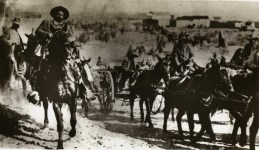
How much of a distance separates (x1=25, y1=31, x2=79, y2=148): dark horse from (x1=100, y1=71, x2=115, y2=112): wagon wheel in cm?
41

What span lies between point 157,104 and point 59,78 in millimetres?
1523

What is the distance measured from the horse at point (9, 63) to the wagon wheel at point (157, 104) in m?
2.09

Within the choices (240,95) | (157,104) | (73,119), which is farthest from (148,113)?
(240,95)

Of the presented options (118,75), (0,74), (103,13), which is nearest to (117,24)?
(103,13)

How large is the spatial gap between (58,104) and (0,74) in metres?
1.08

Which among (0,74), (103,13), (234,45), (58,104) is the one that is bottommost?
(58,104)

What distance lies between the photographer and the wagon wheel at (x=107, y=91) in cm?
661

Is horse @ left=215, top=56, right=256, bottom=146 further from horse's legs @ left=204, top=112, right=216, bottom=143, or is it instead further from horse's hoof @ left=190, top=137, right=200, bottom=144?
horse's hoof @ left=190, top=137, right=200, bottom=144

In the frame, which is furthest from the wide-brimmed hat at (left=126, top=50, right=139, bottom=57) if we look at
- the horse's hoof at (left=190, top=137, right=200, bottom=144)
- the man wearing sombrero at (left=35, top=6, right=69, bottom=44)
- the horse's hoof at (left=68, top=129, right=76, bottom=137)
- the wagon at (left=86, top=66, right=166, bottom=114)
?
the horse's hoof at (left=190, top=137, right=200, bottom=144)

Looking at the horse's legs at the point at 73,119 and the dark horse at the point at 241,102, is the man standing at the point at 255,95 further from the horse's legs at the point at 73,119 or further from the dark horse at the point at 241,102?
the horse's legs at the point at 73,119

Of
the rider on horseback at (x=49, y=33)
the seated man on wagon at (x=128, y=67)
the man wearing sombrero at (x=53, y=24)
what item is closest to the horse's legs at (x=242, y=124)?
the seated man on wagon at (x=128, y=67)

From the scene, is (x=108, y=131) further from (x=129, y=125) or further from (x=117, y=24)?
(x=117, y=24)

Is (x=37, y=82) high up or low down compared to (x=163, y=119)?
up

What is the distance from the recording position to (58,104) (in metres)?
6.53
